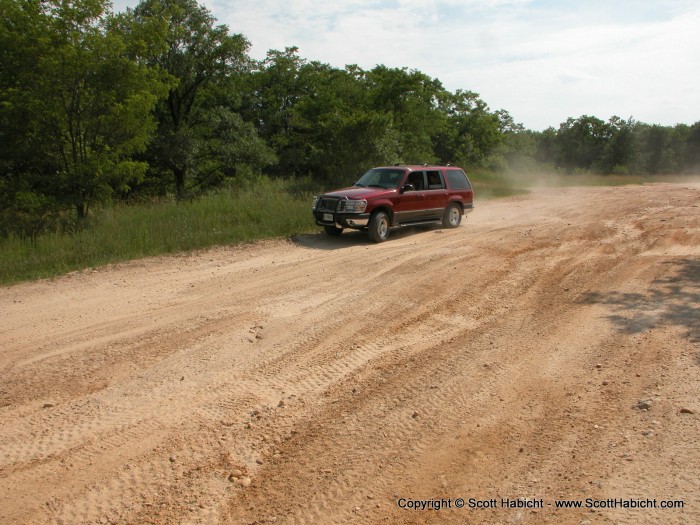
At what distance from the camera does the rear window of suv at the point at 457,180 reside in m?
16.7

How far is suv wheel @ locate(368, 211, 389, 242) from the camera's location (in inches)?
565

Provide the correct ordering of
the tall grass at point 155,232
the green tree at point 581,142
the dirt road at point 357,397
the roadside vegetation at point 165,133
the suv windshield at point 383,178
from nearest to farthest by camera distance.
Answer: the dirt road at point 357,397, the tall grass at point 155,232, the roadside vegetation at point 165,133, the suv windshield at point 383,178, the green tree at point 581,142

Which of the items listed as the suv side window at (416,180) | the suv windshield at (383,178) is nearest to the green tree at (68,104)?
the suv windshield at (383,178)

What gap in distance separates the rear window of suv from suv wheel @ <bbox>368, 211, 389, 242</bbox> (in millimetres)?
2996

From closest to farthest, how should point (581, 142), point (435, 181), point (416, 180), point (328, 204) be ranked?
point (328, 204)
point (416, 180)
point (435, 181)
point (581, 142)

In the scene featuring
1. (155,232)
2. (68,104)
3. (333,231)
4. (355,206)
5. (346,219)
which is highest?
(68,104)

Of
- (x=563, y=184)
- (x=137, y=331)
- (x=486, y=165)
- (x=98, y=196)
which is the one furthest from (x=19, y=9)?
(x=486, y=165)

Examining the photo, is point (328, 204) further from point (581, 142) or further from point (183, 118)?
point (581, 142)

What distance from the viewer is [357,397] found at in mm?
5383

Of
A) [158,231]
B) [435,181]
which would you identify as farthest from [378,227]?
[158,231]

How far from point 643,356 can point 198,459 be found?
4.52 meters

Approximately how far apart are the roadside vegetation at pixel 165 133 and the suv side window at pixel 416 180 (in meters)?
3.01

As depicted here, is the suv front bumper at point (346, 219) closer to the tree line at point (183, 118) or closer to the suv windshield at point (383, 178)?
the suv windshield at point (383, 178)

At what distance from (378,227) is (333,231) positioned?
50.4 inches
